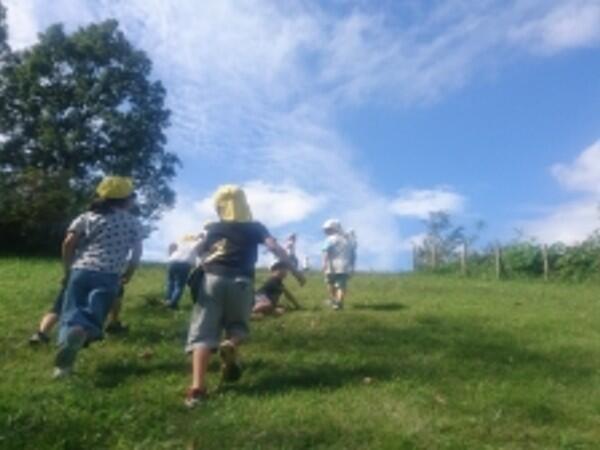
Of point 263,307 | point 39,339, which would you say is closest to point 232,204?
point 39,339

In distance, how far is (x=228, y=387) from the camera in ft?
28.8

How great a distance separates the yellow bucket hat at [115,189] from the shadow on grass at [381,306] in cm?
809

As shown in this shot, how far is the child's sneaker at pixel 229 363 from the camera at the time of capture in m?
8.62

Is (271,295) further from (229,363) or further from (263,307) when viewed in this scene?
(229,363)

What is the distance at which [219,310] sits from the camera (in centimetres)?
855

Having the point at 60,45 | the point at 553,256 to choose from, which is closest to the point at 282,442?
the point at 553,256

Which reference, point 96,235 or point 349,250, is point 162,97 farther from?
point 96,235

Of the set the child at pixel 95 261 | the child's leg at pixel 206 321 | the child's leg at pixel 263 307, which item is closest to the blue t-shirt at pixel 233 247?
the child's leg at pixel 206 321

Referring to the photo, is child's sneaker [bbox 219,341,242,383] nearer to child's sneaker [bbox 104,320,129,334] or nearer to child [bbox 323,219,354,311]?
child's sneaker [bbox 104,320,129,334]

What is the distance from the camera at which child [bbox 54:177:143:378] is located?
8.63 meters

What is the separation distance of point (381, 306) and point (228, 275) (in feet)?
A: 29.4

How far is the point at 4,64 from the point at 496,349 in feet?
160

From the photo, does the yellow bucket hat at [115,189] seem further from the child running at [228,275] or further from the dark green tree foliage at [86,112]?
the dark green tree foliage at [86,112]

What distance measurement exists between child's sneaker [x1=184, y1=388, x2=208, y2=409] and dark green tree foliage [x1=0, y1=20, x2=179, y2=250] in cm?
4287
